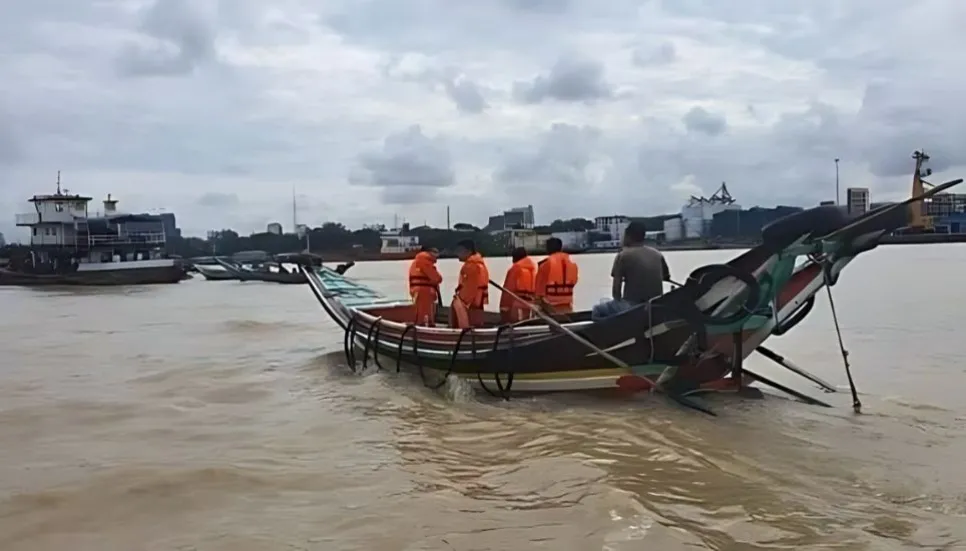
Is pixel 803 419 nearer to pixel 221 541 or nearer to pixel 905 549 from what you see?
pixel 905 549

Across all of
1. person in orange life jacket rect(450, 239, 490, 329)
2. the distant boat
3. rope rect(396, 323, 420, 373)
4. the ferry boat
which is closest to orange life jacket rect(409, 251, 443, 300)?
person in orange life jacket rect(450, 239, 490, 329)

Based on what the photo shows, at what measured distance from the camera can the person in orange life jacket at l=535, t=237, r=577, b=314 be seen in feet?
32.6

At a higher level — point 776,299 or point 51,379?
point 776,299

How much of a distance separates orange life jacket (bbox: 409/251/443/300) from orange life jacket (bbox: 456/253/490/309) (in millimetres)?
714

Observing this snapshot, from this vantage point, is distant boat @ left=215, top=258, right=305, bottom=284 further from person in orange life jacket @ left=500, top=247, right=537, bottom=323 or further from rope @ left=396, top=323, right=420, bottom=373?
person in orange life jacket @ left=500, top=247, right=537, bottom=323

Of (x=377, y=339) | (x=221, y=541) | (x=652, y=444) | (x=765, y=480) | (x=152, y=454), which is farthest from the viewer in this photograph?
(x=377, y=339)

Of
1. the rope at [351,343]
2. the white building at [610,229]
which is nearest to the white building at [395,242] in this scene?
the white building at [610,229]

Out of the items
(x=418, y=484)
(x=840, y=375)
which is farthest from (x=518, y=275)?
(x=840, y=375)

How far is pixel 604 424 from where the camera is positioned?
7594 millimetres

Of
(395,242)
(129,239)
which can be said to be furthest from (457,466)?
(395,242)

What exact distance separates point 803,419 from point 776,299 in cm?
127

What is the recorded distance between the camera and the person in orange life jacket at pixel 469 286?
10.2m

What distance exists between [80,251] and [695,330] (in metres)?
46.3

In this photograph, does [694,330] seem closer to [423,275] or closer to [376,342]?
[423,275]
